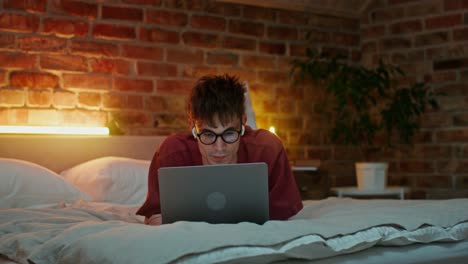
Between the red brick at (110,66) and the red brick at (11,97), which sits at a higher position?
the red brick at (110,66)

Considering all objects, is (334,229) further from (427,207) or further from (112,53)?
(112,53)

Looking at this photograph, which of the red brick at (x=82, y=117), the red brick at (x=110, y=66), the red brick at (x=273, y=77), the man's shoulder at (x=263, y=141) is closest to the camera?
the man's shoulder at (x=263, y=141)

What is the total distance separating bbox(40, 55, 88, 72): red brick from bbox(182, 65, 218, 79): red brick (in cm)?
66

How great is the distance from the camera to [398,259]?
1810 millimetres

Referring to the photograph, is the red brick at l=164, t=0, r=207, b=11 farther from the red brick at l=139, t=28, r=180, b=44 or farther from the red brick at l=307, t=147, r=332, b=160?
the red brick at l=307, t=147, r=332, b=160

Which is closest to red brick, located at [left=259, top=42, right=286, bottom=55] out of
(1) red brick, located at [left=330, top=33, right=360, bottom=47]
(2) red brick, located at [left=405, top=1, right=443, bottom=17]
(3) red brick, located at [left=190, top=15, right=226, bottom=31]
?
(3) red brick, located at [left=190, top=15, right=226, bottom=31]

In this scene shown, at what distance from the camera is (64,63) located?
3924mm

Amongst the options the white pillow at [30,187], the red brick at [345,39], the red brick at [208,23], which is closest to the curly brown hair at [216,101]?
the white pillow at [30,187]

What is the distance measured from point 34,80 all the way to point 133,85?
59 cm

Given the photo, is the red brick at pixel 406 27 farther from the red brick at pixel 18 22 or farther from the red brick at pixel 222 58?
the red brick at pixel 18 22

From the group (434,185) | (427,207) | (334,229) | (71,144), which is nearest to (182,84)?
(71,144)

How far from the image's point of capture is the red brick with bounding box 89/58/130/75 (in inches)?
159

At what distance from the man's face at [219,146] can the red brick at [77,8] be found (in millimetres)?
2025

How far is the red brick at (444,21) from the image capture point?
184 inches
